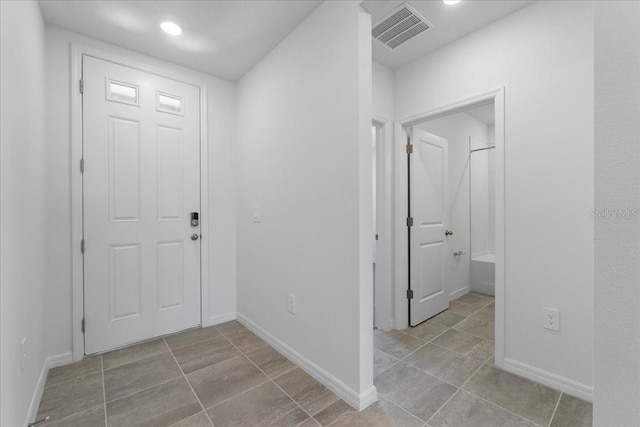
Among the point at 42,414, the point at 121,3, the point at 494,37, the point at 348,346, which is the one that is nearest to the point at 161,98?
the point at 121,3

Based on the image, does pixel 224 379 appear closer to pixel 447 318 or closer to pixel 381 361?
pixel 381 361

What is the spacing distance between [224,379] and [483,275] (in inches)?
135

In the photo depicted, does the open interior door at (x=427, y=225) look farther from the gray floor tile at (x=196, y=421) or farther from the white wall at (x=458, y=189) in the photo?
the gray floor tile at (x=196, y=421)

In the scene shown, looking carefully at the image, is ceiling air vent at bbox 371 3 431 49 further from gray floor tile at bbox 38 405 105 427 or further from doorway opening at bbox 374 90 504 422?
gray floor tile at bbox 38 405 105 427

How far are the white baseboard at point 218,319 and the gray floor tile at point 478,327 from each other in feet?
7.48

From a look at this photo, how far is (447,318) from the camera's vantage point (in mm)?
2936

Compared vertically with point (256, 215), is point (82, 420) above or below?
below

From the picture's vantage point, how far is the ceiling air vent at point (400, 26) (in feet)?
6.58

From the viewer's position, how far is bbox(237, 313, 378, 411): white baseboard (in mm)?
1617

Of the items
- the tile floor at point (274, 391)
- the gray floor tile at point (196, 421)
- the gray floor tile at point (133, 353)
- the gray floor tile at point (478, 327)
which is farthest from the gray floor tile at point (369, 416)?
the gray floor tile at point (133, 353)

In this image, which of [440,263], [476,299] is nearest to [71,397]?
[440,263]

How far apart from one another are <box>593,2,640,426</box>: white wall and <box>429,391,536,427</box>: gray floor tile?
98 cm

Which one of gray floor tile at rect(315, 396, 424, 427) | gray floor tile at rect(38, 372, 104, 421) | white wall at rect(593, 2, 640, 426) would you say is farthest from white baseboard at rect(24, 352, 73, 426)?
white wall at rect(593, 2, 640, 426)

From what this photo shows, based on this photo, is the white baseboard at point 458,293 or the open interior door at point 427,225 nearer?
the open interior door at point 427,225
